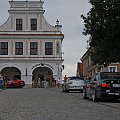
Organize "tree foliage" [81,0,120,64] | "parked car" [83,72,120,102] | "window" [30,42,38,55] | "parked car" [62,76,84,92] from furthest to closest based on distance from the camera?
"window" [30,42,38,55]
"parked car" [62,76,84,92]
"tree foliage" [81,0,120,64]
"parked car" [83,72,120,102]

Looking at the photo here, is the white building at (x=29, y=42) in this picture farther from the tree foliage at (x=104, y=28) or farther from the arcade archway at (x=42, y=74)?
the tree foliage at (x=104, y=28)

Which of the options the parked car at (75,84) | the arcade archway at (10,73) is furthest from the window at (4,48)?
the parked car at (75,84)

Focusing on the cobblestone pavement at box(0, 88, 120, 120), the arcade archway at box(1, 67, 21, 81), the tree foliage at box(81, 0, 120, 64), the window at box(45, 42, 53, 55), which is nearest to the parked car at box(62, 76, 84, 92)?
the tree foliage at box(81, 0, 120, 64)

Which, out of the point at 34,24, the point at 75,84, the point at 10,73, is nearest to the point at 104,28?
the point at 75,84

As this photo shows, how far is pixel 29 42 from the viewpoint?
7262 cm

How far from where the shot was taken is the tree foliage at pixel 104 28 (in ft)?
89.9

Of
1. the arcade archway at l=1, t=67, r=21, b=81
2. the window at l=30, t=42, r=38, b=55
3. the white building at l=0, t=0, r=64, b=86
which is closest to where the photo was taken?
the white building at l=0, t=0, r=64, b=86

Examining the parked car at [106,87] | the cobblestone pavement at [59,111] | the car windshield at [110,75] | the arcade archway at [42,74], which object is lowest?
the cobblestone pavement at [59,111]

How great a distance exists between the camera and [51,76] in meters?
73.0

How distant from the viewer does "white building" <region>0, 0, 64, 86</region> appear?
236ft

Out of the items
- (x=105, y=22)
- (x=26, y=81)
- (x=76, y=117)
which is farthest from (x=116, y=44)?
(x=26, y=81)

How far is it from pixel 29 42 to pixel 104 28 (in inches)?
1788

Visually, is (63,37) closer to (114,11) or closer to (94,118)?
(114,11)

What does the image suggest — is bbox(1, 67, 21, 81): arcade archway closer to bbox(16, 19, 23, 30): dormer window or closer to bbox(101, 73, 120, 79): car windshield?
bbox(16, 19, 23, 30): dormer window
